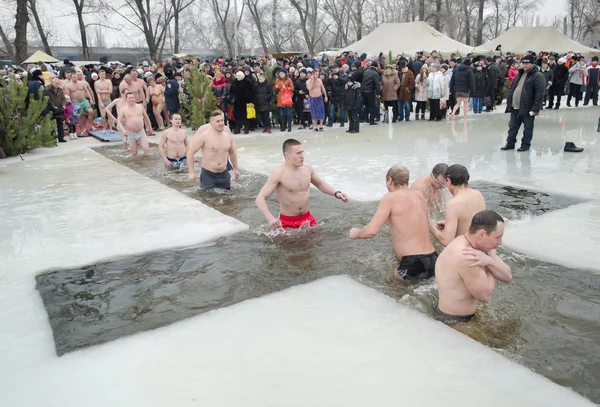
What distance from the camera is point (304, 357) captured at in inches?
119

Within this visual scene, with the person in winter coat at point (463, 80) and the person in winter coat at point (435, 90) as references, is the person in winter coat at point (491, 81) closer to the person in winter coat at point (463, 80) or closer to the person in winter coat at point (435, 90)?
the person in winter coat at point (435, 90)

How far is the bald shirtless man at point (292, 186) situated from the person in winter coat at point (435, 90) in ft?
32.4

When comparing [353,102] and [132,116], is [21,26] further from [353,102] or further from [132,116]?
[353,102]

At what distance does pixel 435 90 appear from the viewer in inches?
559

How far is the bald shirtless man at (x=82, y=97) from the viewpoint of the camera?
44.4 feet

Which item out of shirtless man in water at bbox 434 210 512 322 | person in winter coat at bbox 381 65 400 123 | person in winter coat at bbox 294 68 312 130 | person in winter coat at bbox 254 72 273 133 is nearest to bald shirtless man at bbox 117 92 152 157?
person in winter coat at bbox 254 72 273 133

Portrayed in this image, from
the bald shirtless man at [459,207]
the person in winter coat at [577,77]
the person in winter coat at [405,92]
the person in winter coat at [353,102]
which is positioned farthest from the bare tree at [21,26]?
the bald shirtless man at [459,207]

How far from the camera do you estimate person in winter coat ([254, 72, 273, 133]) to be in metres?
A: 13.3

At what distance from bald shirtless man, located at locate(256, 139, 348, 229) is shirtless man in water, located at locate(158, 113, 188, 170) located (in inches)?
150

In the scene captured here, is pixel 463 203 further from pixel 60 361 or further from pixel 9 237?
pixel 9 237

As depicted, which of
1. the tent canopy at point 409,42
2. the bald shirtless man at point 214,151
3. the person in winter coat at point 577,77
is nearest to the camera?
the bald shirtless man at point 214,151

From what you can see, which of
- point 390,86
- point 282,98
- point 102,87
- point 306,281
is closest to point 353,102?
point 390,86

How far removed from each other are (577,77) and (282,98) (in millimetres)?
10645

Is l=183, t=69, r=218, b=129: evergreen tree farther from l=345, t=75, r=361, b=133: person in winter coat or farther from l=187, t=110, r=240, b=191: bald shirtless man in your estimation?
l=187, t=110, r=240, b=191: bald shirtless man
